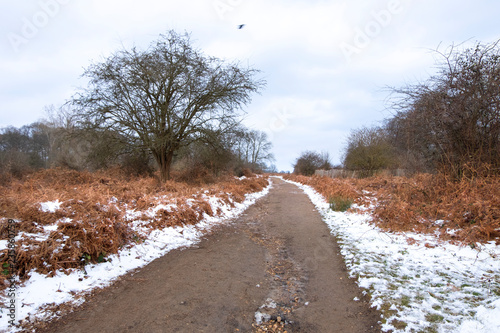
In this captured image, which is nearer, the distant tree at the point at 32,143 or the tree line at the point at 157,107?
the tree line at the point at 157,107

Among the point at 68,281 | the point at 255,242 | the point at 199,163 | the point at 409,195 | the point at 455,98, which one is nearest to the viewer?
the point at 68,281

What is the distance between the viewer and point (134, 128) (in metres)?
15.3

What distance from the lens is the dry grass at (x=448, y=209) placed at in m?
5.22

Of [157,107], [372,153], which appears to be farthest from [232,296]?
[372,153]

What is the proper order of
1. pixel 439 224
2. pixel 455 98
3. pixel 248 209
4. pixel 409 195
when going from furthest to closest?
1. pixel 248 209
2. pixel 409 195
3. pixel 455 98
4. pixel 439 224

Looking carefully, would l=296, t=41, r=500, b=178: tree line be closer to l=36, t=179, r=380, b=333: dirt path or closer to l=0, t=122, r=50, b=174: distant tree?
l=36, t=179, r=380, b=333: dirt path

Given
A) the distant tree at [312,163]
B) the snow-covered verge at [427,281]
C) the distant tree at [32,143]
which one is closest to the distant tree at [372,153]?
the distant tree at [312,163]

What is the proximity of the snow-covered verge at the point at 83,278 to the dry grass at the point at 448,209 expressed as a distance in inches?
218

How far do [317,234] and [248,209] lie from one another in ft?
16.8

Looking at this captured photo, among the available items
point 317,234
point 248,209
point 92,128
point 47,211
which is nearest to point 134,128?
point 92,128

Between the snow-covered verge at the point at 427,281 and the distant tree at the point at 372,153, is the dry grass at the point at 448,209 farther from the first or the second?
the distant tree at the point at 372,153

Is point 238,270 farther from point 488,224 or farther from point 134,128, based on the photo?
point 134,128

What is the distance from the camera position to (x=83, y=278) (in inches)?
158

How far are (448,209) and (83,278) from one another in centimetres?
791
